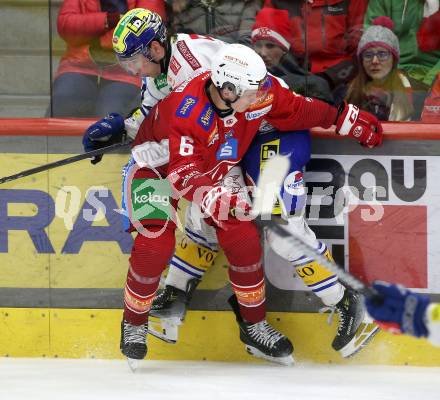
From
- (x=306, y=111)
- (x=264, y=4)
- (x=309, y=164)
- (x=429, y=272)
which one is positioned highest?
(x=264, y=4)

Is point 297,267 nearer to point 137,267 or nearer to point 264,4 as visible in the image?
point 137,267

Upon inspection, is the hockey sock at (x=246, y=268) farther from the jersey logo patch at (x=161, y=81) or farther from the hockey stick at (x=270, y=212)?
the jersey logo patch at (x=161, y=81)

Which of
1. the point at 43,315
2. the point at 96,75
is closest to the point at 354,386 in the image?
the point at 43,315

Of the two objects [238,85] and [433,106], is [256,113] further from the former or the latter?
[433,106]

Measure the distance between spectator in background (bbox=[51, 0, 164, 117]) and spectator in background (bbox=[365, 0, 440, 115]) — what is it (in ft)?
3.36

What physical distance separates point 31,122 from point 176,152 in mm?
912

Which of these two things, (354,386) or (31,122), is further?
(31,122)

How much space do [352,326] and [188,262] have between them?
0.75 meters

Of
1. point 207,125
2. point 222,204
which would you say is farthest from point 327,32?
point 222,204

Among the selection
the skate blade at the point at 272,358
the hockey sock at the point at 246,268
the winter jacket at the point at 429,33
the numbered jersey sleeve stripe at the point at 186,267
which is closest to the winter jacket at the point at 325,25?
the winter jacket at the point at 429,33

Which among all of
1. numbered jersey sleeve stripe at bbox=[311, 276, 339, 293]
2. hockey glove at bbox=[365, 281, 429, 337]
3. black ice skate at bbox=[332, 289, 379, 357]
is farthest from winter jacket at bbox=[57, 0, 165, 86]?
hockey glove at bbox=[365, 281, 429, 337]

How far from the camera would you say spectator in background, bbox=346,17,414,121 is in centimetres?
440

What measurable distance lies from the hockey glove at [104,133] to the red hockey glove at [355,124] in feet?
3.06

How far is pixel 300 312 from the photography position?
4469 millimetres
